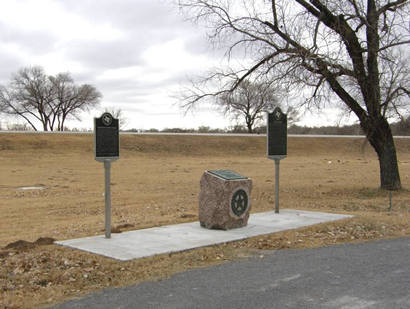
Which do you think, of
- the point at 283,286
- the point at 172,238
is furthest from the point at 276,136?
the point at 283,286

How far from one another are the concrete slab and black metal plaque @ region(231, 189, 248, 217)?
1.05ft

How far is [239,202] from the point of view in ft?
30.6

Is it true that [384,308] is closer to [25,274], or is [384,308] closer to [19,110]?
[25,274]

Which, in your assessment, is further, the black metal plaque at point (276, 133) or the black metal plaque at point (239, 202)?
the black metal plaque at point (276, 133)

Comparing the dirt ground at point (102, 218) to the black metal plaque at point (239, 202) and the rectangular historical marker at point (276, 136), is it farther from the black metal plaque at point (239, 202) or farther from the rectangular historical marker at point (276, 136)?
the rectangular historical marker at point (276, 136)

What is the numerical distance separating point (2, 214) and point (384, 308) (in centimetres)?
1129

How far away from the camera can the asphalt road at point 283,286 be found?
5.11 m

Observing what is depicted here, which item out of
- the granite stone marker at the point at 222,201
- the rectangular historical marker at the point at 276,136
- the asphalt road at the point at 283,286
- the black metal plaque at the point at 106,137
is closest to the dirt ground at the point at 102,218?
the asphalt road at the point at 283,286

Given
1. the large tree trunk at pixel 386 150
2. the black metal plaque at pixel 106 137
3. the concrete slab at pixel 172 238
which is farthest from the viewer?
the large tree trunk at pixel 386 150

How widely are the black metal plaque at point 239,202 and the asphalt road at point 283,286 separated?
80.4 inches

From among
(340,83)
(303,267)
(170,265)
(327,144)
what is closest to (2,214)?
(170,265)

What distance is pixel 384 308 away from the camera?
193 inches

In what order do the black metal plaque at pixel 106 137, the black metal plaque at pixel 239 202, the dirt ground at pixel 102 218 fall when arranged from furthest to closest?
the black metal plaque at pixel 239 202 → the black metal plaque at pixel 106 137 → the dirt ground at pixel 102 218

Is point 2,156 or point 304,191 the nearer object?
point 304,191
